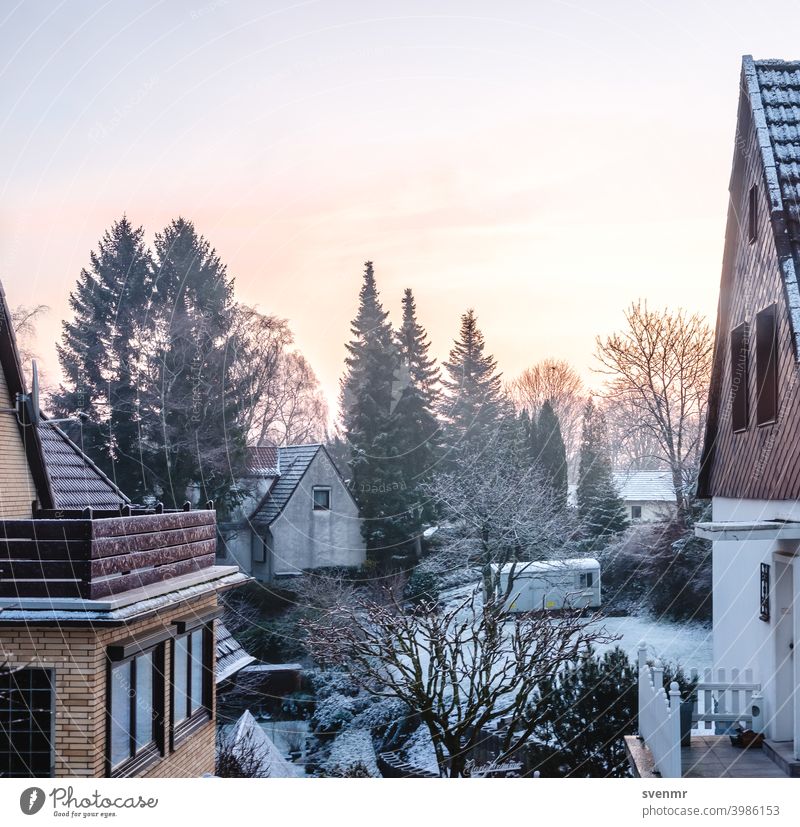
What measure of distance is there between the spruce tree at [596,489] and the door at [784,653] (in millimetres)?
8362

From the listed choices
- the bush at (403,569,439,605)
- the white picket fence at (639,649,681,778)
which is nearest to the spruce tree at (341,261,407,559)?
the bush at (403,569,439,605)

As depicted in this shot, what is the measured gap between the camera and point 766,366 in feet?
16.8

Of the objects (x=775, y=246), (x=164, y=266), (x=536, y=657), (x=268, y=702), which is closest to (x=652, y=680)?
(x=536, y=657)

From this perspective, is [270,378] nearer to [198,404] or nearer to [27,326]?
[198,404]

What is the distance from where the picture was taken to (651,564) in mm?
13008

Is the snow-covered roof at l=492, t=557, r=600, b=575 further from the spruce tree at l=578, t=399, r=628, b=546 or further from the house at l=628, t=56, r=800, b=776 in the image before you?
the house at l=628, t=56, r=800, b=776

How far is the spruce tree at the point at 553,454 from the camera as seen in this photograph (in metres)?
13.7

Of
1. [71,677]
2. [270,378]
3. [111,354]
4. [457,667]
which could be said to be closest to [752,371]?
[457,667]

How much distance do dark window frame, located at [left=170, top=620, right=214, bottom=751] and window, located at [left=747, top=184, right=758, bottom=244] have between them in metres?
4.18

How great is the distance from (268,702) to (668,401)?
7028 mm

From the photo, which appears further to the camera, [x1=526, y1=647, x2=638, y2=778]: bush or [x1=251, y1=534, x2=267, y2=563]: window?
[x1=251, y1=534, x2=267, y2=563]: window

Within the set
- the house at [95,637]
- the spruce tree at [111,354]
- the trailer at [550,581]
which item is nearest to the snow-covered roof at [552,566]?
the trailer at [550,581]

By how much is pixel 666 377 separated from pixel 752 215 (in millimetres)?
7321

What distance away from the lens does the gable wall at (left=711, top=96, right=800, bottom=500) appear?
15.1 ft
